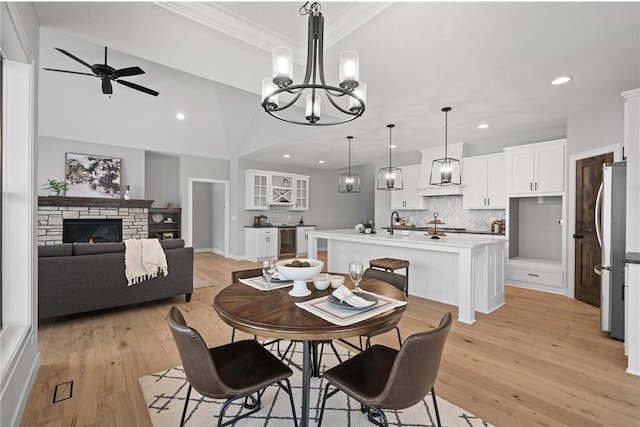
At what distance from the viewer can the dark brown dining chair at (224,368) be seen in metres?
1.24

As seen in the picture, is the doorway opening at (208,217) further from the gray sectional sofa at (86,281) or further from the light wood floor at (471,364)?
the light wood floor at (471,364)

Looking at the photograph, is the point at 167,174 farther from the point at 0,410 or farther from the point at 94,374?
the point at 0,410

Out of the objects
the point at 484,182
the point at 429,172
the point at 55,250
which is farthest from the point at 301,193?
the point at 55,250

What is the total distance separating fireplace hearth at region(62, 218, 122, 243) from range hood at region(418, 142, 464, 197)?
21.5 ft

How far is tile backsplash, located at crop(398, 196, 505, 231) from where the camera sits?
18.6ft

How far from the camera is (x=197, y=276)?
541 cm

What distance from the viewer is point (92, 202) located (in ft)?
20.2

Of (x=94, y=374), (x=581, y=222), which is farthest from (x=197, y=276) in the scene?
(x=581, y=222)

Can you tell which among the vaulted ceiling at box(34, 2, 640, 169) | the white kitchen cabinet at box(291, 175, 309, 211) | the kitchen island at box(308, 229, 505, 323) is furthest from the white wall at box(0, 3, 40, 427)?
the white kitchen cabinet at box(291, 175, 309, 211)

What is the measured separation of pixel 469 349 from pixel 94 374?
297 centimetres

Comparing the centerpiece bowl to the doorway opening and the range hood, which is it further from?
the doorway opening

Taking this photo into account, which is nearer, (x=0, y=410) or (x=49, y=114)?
(x=0, y=410)

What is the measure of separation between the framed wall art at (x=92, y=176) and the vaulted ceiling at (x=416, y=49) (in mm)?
1588

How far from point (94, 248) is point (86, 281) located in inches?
13.8
